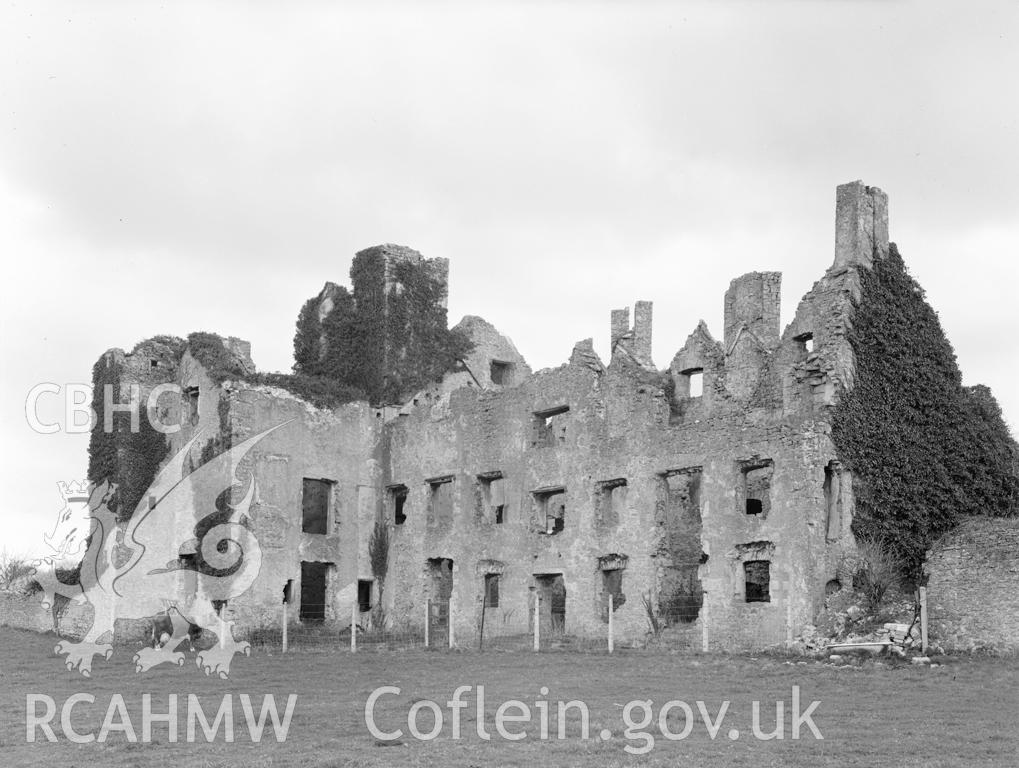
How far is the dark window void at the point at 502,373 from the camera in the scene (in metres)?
48.7

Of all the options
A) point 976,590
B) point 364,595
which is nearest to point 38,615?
point 364,595

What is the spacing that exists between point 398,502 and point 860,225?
683 inches

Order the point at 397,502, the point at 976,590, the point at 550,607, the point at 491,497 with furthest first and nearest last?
the point at 397,502, the point at 491,497, the point at 550,607, the point at 976,590

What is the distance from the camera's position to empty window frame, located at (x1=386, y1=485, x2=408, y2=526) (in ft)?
143

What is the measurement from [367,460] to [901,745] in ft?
89.2

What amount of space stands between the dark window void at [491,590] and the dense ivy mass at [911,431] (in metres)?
11.8

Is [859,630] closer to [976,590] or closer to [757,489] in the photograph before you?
[976,590]

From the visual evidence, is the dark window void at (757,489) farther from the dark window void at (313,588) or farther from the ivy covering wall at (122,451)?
the ivy covering wall at (122,451)

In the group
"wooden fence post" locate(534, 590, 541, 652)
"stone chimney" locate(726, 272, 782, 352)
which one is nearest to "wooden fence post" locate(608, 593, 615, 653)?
"wooden fence post" locate(534, 590, 541, 652)

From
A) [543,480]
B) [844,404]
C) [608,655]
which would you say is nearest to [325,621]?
[543,480]

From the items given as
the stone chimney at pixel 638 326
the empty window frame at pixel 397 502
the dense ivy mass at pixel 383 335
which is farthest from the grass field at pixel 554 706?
the stone chimney at pixel 638 326

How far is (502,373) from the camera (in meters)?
48.8

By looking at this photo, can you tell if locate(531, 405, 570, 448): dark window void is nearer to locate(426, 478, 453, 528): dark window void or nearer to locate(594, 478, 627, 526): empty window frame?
locate(594, 478, 627, 526): empty window frame

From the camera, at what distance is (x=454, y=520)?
4075 cm
